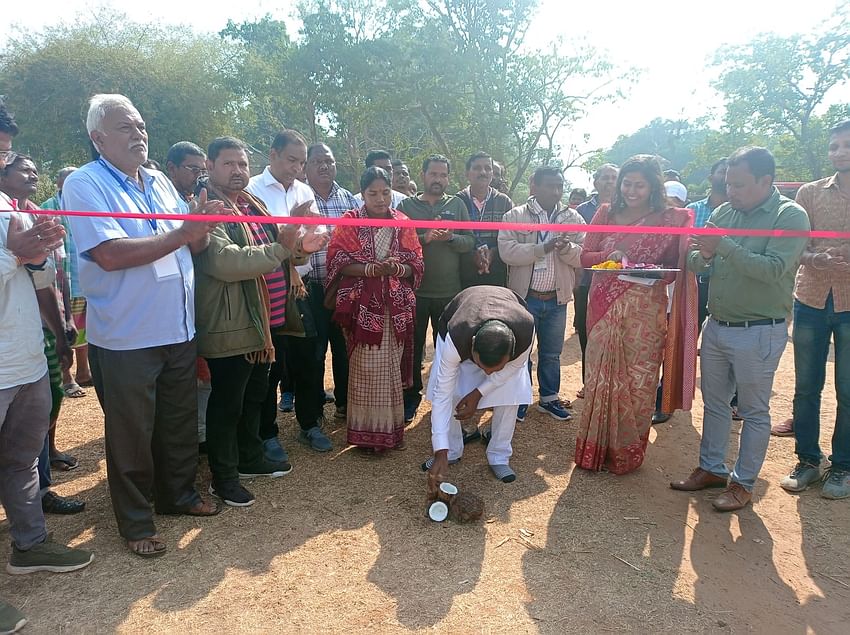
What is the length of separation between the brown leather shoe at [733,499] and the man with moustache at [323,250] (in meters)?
2.68

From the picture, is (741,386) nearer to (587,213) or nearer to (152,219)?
(587,213)

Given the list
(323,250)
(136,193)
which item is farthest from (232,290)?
(323,250)

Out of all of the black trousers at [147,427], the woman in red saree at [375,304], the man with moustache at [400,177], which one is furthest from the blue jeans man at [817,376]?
the black trousers at [147,427]

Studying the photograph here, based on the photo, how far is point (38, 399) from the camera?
245 cm

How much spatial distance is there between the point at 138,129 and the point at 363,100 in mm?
16338

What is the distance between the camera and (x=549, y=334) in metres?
4.51

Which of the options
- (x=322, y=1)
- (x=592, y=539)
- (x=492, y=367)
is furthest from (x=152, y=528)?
(x=322, y=1)

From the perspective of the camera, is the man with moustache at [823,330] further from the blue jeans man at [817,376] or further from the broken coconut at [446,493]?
the broken coconut at [446,493]

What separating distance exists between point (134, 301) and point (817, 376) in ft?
13.0

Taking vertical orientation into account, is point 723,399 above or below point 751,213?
below

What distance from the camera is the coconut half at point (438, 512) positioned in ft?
9.86

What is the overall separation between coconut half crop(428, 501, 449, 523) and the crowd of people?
0.37ft

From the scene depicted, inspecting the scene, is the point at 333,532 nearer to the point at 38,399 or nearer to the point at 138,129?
the point at 38,399

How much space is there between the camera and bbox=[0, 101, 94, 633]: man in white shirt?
2.25 meters
